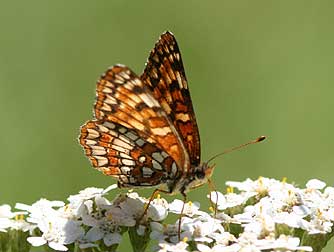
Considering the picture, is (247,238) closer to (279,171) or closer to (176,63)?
(176,63)

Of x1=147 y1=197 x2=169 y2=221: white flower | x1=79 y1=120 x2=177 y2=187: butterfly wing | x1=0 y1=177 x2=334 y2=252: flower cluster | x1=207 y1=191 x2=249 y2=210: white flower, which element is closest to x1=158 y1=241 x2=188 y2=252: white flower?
x1=0 y1=177 x2=334 y2=252: flower cluster

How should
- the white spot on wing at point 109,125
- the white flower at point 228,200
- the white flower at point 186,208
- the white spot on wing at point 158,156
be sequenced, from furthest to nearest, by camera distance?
the white flower at point 228,200 < the white flower at point 186,208 < the white spot on wing at point 158,156 < the white spot on wing at point 109,125

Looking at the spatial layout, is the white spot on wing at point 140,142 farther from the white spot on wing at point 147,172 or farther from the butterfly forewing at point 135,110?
the white spot on wing at point 147,172

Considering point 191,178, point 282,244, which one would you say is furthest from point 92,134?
point 282,244

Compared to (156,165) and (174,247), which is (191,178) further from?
(174,247)

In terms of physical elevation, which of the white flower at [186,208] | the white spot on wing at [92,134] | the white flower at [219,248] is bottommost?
the white flower at [219,248]

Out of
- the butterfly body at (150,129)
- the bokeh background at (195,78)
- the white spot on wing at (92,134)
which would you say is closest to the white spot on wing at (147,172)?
the butterfly body at (150,129)

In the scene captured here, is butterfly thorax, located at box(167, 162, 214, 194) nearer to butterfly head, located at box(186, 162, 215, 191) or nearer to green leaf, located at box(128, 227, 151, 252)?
butterfly head, located at box(186, 162, 215, 191)
